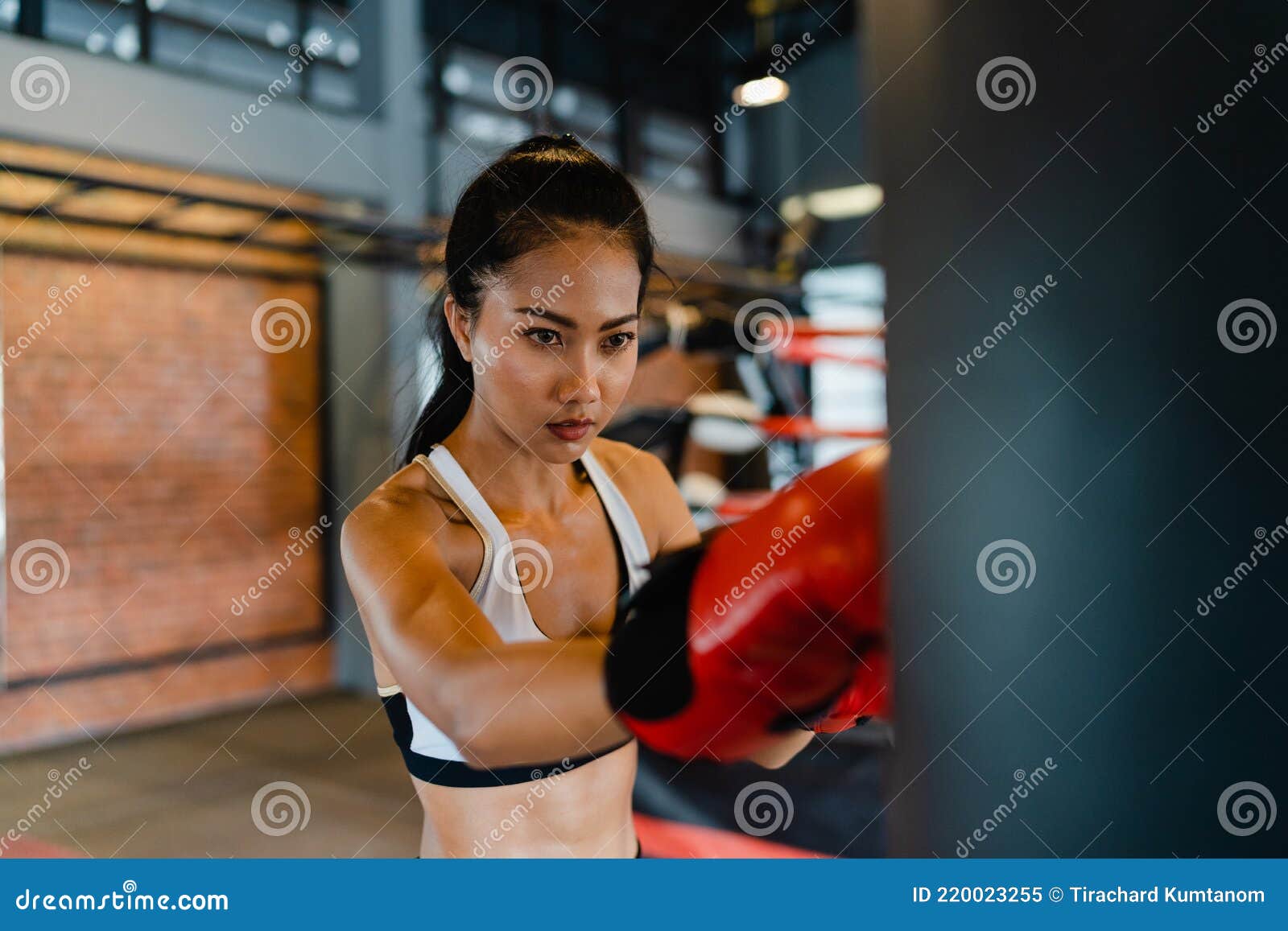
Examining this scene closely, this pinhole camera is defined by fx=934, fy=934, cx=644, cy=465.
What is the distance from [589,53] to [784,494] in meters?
0.97

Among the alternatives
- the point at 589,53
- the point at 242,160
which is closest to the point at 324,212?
the point at 242,160

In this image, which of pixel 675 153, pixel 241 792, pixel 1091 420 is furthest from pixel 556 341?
pixel 241 792

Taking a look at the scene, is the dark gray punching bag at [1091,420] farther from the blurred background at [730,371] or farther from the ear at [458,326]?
the ear at [458,326]

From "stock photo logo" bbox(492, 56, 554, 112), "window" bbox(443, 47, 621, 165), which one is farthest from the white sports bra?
"stock photo logo" bbox(492, 56, 554, 112)
